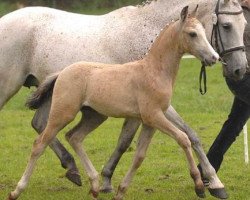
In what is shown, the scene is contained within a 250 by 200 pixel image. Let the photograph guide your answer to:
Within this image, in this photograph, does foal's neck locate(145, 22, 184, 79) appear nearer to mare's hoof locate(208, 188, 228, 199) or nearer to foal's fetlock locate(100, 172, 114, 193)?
mare's hoof locate(208, 188, 228, 199)

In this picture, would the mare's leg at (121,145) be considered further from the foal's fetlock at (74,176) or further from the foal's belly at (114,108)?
the foal's belly at (114,108)

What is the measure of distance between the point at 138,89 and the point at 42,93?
130 cm

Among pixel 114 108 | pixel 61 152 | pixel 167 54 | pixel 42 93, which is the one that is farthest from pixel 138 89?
pixel 61 152

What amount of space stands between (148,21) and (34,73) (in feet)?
4.50

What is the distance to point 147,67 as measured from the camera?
749 cm

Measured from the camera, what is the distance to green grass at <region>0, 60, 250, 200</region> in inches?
344

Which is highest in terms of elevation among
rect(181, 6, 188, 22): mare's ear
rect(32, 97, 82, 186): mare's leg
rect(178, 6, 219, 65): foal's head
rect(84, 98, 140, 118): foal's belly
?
rect(181, 6, 188, 22): mare's ear

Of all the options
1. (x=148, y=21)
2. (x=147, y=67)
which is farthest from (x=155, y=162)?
(x=147, y=67)

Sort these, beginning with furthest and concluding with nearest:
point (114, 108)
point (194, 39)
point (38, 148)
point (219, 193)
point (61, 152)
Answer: point (61, 152)
point (219, 193)
point (38, 148)
point (114, 108)
point (194, 39)

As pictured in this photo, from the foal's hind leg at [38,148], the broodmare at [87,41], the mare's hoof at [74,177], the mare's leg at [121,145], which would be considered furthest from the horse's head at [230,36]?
the mare's hoof at [74,177]

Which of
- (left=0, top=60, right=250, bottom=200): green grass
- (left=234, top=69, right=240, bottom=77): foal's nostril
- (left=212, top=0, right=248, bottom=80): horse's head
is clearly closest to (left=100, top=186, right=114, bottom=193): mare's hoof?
(left=0, top=60, right=250, bottom=200): green grass

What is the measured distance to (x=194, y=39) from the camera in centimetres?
714

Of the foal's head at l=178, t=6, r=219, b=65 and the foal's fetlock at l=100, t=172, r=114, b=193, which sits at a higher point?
the foal's head at l=178, t=6, r=219, b=65

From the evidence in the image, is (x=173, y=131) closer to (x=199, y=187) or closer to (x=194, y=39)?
(x=199, y=187)
